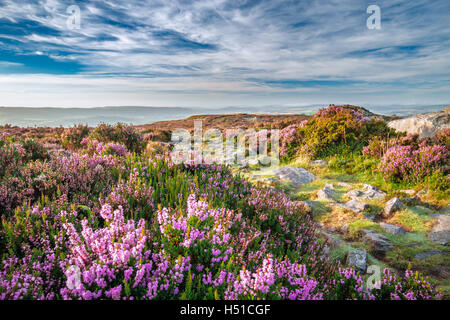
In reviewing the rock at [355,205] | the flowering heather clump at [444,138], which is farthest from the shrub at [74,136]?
the flowering heather clump at [444,138]

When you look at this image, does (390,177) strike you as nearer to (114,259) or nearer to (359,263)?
(359,263)

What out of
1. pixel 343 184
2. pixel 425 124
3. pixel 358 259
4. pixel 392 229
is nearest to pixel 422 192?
pixel 343 184

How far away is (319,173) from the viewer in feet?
30.7

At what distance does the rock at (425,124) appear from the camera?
10617mm

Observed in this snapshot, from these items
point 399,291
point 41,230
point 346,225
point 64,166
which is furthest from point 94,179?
point 346,225

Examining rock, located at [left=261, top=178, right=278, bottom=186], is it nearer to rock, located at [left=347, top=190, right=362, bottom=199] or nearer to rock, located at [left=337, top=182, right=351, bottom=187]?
rock, located at [left=337, top=182, right=351, bottom=187]

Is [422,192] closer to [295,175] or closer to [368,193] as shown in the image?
[368,193]

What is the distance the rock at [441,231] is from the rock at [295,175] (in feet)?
12.2

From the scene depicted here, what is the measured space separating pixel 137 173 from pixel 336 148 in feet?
28.7

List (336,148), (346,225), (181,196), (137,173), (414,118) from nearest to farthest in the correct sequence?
(181,196) < (137,173) < (346,225) < (336,148) < (414,118)

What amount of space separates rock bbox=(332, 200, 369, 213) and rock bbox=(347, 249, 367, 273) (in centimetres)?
195

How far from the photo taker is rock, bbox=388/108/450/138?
34.8 feet

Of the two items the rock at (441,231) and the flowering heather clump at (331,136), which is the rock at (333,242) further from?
the flowering heather clump at (331,136)

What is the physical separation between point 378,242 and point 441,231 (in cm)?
142
